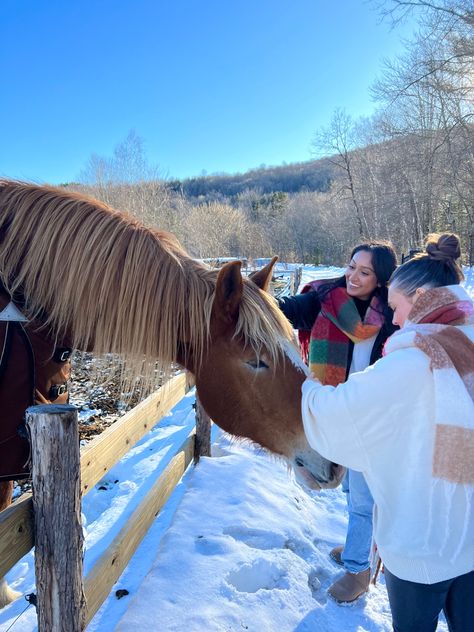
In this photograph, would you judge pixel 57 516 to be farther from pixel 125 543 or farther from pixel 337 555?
pixel 337 555

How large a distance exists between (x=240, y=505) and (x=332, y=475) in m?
1.74

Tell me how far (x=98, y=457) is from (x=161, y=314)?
0.93 meters

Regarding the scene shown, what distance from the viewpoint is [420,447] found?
3.99 feet

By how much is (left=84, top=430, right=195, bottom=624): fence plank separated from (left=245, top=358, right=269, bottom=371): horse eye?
4.04ft

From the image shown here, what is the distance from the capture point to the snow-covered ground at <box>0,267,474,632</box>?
2.10 metres

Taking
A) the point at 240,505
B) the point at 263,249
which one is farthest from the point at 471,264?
the point at 240,505

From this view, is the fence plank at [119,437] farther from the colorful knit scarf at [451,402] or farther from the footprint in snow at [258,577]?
the colorful knit scarf at [451,402]

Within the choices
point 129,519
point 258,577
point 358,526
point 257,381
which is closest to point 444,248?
point 257,381

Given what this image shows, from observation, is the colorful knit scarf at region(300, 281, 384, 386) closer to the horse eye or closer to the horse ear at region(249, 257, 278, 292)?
the horse ear at region(249, 257, 278, 292)

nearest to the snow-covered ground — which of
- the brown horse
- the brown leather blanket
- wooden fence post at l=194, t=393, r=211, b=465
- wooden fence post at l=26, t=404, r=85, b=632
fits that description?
wooden fence post at l=194, t=393, r=211, b=465

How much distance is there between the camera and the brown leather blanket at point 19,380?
5.25 feet

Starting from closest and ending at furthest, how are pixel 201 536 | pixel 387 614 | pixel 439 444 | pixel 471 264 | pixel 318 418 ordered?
pixel 439 444
pixel 318 418
pixel 387 614
pixel 201 536
pixel 471 264

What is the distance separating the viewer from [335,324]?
2420 millimetres

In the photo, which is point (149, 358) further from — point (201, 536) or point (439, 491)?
point (201, 536)
